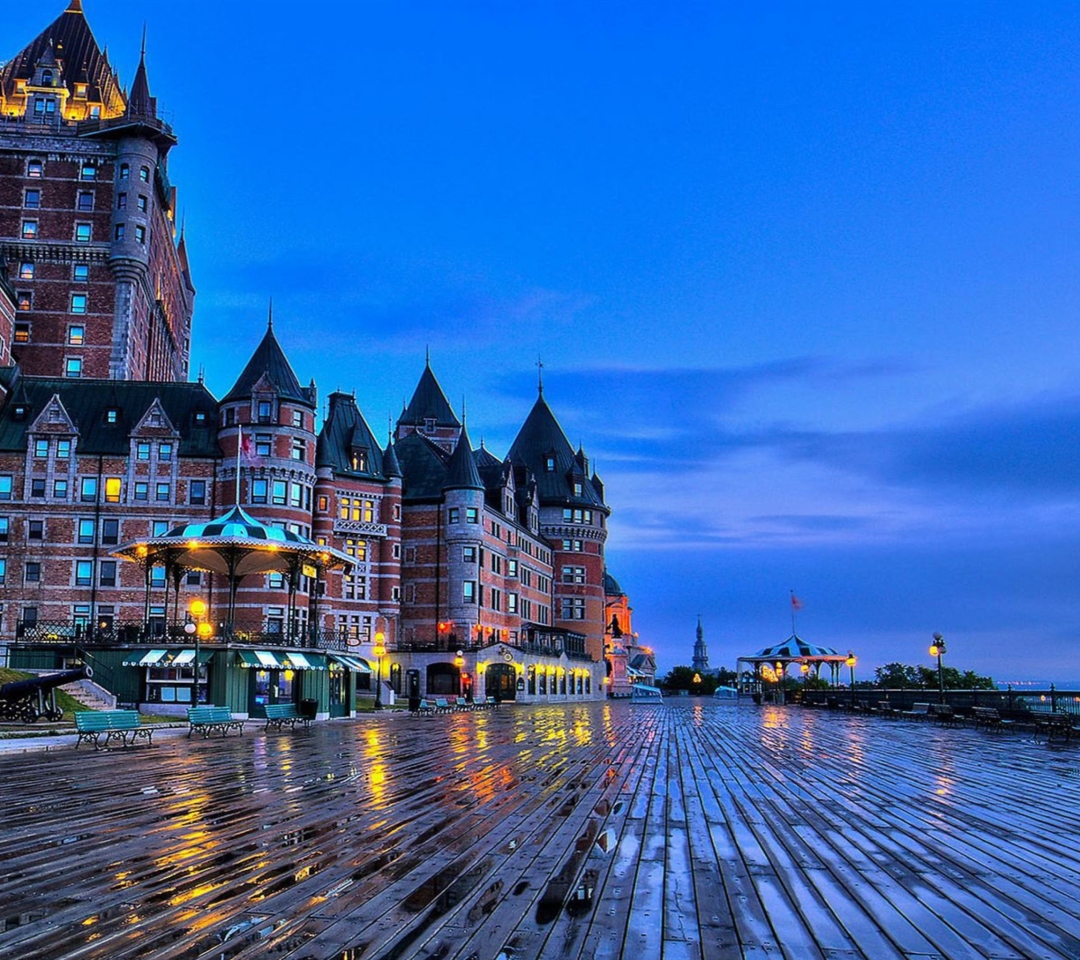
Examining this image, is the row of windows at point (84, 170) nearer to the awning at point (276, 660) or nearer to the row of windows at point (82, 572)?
the row of windows at point (82, 572)

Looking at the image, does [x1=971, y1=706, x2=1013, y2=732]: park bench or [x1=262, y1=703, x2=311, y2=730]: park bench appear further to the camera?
[x1=971, y1=706, x2=1013, y2=732]: park bench

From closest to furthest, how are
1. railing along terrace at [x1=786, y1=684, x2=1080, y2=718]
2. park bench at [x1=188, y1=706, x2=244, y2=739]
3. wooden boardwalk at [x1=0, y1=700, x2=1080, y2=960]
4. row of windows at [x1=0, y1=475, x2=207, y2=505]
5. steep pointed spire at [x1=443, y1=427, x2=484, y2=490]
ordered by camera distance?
wooden boardwalk at [x1=0, y1=700, x2=1080, y2=960]
park bench at [x1=188, y1=706, x2=244, y2=739]
railing along terrace at [x1=786, y1=684, x2=1080, y2=718]
row of windows at [x1=0, y1=475, x2=207, y2=505]
steep pointed spire at [x1=443, y1=427, x2=484, y2=490]

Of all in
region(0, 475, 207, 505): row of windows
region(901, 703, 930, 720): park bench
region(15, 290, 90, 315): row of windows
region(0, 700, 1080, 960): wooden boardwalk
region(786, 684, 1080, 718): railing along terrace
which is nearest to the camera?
region(0, 700, 1080, 960): wooden boardwalk

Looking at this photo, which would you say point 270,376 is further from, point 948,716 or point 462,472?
point 948,716

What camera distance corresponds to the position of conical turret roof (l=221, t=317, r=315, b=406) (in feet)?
215

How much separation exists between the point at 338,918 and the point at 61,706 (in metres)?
33.9

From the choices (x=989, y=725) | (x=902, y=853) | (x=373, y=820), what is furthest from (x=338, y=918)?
(x=989, y=725)

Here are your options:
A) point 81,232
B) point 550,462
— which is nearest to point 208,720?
point 81,232

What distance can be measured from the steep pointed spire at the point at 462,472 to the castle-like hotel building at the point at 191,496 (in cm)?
23

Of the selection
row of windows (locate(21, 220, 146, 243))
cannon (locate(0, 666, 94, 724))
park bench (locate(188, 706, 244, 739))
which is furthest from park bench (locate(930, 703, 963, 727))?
row of windows (locate(21, 220, 146, 243))

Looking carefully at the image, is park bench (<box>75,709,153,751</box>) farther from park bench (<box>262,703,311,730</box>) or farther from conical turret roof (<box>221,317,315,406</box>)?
conical turret roof (<box>221,317,315,406</box>)

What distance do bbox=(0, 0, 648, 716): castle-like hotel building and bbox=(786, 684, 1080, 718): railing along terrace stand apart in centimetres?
2638

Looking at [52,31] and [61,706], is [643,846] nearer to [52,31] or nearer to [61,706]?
[61,706]

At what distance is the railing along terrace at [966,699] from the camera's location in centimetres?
3720
